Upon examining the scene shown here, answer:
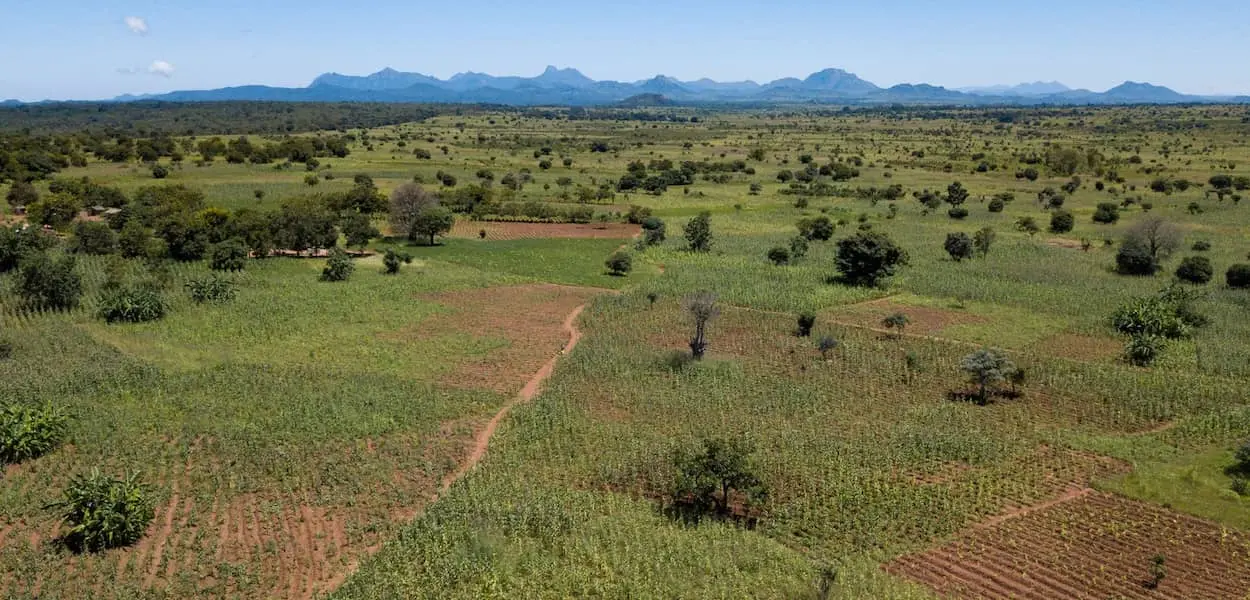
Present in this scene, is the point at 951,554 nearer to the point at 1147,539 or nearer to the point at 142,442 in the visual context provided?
the point at 1147,539

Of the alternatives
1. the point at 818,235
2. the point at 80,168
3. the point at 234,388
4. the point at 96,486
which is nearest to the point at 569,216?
the point at 818,235

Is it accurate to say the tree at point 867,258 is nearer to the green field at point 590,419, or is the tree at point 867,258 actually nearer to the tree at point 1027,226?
the green field at point 590,419

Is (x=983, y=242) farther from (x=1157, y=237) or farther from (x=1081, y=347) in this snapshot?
(x=1081, y=347)

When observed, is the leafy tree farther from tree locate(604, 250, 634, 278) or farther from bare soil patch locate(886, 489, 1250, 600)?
bare soil patch locate(886, 489, 1250, 600)

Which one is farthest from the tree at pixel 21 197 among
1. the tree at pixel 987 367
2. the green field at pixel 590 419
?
the tree at pixel 987 367

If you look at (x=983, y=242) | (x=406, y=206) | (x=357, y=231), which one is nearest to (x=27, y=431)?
(x=357, y=231)

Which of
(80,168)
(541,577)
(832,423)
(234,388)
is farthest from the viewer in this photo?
(80,168)
